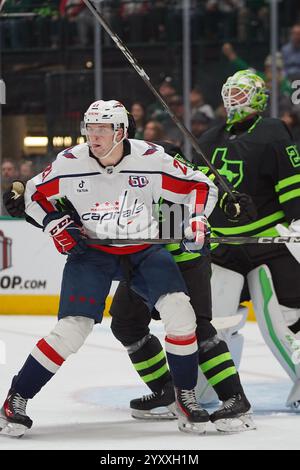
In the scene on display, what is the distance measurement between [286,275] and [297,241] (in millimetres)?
375

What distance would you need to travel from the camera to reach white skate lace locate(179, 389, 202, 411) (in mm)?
4066

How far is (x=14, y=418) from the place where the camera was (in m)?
3.97

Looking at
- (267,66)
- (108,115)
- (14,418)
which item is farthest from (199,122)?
(14,418)

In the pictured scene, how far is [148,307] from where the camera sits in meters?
4.21

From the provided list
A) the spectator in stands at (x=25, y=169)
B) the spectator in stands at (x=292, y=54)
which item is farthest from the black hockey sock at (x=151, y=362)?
the spectator in stands at (x=292, y=54)

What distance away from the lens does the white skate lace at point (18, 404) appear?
13.1 ft

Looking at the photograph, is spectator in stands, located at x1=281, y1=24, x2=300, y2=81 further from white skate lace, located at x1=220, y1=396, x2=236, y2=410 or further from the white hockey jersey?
white skate lace, located at x1=220, y1=396, x2=236, y2=410

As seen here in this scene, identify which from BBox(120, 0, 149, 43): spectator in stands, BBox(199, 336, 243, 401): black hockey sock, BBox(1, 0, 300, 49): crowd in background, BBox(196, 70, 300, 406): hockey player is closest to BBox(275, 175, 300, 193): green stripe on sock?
BBox(196, 70, 300, 406): hockey player

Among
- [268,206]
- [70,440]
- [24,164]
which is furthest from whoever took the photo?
[24,164]

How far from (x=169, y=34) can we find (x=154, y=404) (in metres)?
4.07

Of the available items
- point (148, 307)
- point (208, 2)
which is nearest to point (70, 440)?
point (148, 307)

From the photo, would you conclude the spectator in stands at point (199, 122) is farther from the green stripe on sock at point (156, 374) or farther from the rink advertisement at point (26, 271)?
the green stripe on sock at point (156, 374)

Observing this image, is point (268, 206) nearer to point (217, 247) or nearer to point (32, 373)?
point (217, 247)

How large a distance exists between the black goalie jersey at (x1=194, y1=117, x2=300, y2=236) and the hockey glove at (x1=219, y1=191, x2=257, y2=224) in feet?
0.64
